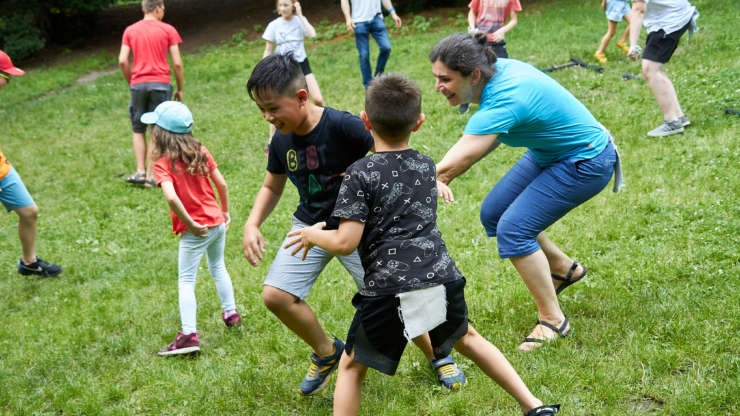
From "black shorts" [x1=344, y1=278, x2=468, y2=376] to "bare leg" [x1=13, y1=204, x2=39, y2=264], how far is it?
469cm

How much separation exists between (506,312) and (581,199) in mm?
976

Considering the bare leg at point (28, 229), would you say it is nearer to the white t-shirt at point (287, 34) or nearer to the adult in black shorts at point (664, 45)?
the white t-shirt at point (287, 34)

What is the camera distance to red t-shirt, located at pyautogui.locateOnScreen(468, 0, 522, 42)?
9375 mm

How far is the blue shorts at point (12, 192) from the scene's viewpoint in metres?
6.22

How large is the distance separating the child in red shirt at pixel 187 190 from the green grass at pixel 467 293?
0.36 m

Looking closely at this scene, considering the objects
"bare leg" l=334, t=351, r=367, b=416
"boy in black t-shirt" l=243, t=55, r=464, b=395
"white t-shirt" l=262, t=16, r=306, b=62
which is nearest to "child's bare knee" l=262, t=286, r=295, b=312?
"boy in black t-shirt" l=243, t=55, r=464, b=395

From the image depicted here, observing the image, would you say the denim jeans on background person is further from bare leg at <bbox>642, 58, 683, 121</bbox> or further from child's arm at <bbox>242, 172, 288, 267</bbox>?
bare leg at <bbox>642, 58, 683, 121</bbox>

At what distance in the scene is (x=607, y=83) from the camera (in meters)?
9.59

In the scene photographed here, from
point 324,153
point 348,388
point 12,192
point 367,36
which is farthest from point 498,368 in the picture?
point 367,36

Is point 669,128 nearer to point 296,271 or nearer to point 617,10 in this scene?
point 617,10

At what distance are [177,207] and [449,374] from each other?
6.71ft

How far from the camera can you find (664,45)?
24.1 ft

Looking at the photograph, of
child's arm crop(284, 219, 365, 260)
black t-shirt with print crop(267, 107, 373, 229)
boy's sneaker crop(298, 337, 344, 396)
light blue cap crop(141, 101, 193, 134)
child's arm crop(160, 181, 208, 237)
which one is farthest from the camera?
light blue cap crop(141, 101, 193, 134)

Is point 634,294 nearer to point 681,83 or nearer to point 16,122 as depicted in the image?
point 681,83
